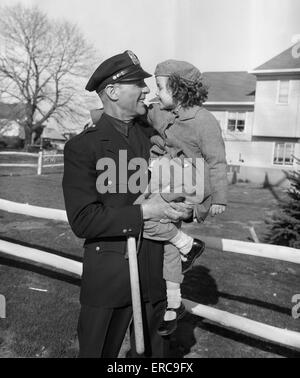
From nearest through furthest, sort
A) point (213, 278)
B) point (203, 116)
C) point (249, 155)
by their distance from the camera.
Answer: point (203, 116) < point (213, 278) < point (249, 155)

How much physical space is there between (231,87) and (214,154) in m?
28.0

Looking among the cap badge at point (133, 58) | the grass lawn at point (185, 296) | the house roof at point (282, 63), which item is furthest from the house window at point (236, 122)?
the cap badge at point (133, 58)

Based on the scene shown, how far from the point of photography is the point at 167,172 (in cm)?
222

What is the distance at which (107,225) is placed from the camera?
2.04 meters

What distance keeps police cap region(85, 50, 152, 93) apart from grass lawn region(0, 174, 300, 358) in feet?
8.04

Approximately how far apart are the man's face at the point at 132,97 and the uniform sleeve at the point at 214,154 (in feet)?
1.21

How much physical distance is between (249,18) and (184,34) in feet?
1.88

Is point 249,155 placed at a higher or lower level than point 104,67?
lower

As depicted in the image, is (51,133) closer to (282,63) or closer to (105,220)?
(282,63)

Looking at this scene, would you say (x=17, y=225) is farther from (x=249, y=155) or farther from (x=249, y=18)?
(x=249, y=155)

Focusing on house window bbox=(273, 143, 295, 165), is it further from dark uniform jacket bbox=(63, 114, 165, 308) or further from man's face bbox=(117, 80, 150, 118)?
man's face bbox=(117, 80, 150, 118)

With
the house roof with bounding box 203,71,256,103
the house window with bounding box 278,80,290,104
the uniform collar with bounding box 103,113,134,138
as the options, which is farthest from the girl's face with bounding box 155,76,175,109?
the house roof with bounding box 203,71,256,103
